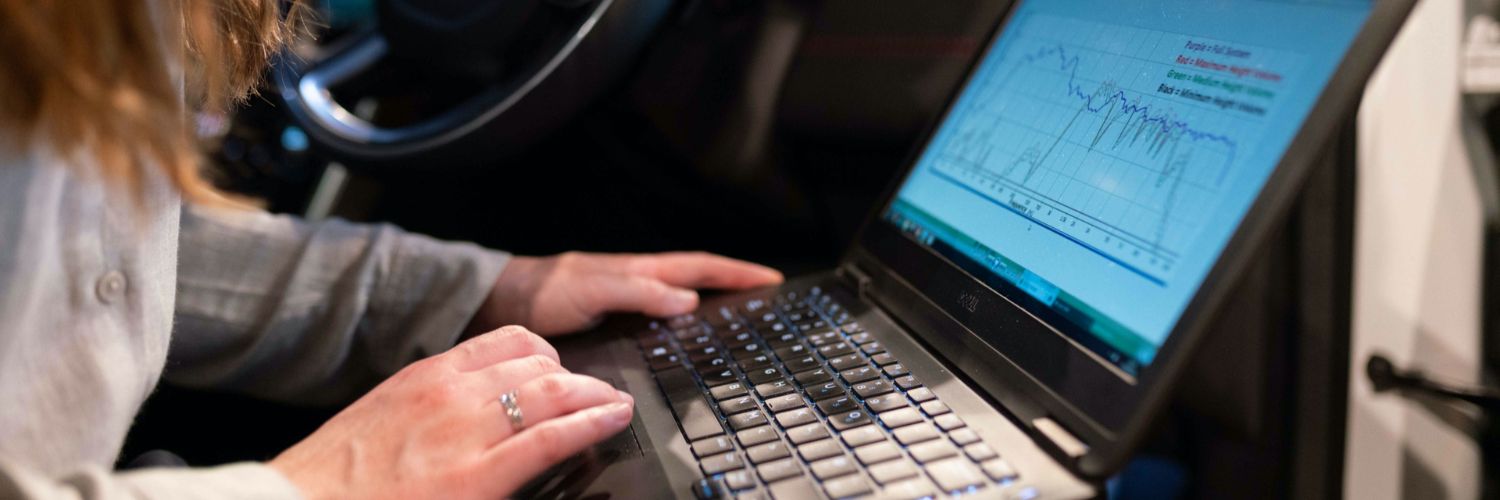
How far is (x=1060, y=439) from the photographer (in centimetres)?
47

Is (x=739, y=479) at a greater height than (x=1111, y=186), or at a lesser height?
lesser

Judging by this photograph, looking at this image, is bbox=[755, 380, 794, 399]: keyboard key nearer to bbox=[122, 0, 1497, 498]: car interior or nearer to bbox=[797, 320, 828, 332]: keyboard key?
bbox=[797, 320, 828, 332]: keyboard key

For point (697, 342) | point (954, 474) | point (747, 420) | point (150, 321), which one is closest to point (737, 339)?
point (697, 342)

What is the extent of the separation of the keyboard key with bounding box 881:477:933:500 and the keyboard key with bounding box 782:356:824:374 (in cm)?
15

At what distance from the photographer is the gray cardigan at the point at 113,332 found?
0.42 meters

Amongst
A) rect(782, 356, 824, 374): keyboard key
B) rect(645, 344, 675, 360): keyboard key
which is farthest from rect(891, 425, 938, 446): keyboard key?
rect(645, 344, 675, 360): keyboard key

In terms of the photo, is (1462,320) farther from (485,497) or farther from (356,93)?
(356,93)

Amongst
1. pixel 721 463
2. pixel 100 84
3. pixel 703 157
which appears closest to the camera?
pixel 100 84

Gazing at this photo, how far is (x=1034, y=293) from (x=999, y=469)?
5.1 inches

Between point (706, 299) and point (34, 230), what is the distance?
1.48ft

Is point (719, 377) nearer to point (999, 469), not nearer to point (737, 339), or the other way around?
point (737, 339)

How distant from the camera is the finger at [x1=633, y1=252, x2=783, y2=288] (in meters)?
0.78

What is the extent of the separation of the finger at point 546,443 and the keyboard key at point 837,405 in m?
0.11

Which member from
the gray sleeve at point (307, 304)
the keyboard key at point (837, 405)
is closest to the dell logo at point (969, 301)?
the keyboard key at point (837, 405)
